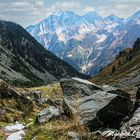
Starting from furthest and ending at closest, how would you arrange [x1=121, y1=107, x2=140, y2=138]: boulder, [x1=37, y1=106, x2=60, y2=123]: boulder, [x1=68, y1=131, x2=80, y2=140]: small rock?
[x1=37, y1=106, x2=60, y2=123]: boulder < [x1=68, y1=131, x2=80, y2=140]: small rock < [x1=121, y1=107, x2=140, y2=138]: boulder

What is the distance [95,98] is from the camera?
2659 cm

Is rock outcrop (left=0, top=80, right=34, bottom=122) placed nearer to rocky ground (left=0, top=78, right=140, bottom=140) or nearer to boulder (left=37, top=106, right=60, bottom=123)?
boulder (left=37, top=106, right=60, bottom=123)

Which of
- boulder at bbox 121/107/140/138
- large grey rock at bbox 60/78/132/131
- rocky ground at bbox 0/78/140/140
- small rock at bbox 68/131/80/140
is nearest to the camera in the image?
boulder at bbox 121/107/140/138

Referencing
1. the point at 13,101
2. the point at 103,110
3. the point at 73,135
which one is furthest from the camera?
the point at 13,101

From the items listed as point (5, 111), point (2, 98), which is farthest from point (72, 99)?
point (2, 98)

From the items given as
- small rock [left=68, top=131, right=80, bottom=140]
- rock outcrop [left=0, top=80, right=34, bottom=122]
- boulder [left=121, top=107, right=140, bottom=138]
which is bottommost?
small rock [left=68, top=131, right=80, bottom=140]

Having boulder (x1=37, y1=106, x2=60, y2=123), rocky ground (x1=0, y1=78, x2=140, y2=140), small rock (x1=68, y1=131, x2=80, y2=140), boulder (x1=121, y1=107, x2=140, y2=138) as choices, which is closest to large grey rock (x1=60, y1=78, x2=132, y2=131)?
rocky ground (x1=0, y1=78, x2=140, y2=140)

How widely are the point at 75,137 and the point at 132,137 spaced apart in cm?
420

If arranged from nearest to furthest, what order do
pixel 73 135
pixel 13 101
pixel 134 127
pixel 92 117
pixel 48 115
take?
pixel 134 127
pixel 73 135
pixel 92 117
pixel 48 115
pixel 13 101

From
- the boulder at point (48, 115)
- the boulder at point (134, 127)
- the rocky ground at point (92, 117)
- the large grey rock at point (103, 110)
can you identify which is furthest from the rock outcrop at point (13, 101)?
the boulder at point (134, 127)

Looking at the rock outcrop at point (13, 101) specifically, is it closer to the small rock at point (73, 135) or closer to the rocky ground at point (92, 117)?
the rocky ground at point (92, 117)

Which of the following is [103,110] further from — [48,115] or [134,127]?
[48,115]

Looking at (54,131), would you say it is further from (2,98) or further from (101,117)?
(2,98)

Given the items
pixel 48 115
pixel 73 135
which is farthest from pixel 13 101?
pixel 73 135
